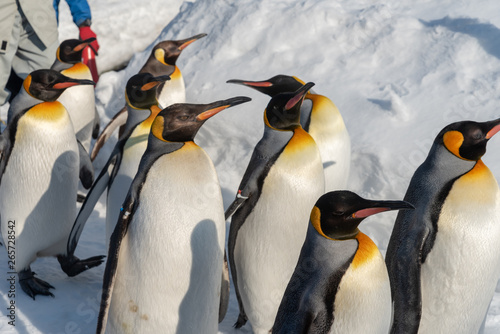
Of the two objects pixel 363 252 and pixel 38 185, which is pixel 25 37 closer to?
pixel 38 185

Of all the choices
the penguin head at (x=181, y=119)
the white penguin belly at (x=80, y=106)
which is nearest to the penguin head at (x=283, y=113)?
the penguin head at (x=181, y=119)

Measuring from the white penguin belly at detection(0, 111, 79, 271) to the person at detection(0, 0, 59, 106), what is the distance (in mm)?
1574

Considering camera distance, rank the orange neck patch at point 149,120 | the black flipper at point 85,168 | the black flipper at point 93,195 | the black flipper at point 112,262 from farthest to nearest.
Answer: the black flipper at point 85,168, the orange neck patch at point 149,120, the black flipper at point 93,195, the black flipper at point 112,262

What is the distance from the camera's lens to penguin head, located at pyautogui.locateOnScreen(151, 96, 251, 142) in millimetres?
2281

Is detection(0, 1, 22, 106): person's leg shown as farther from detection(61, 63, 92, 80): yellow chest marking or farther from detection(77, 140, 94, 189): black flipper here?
detection(77, 140, 94, 189): black flipper

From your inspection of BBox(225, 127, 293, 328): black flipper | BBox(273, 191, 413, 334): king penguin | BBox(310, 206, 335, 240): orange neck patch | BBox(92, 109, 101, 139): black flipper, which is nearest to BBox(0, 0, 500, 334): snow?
BBox(92, 109, 101, 139): black flipper

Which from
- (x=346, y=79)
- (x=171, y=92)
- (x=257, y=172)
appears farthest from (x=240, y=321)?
(x=346, y=79)

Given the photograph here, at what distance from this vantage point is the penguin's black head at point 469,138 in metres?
2.30

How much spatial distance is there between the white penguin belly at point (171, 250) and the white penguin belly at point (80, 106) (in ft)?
7.84

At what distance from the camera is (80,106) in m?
4.45

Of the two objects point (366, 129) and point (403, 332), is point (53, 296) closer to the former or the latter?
point (403, 332)

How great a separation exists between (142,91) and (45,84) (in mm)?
501

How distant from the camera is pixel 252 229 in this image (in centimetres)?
272

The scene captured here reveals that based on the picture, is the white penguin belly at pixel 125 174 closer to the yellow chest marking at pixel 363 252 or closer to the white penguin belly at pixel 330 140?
the white penguin belly at pixel 330 140
